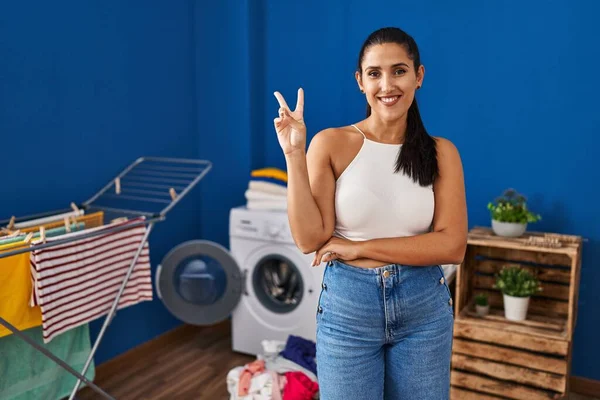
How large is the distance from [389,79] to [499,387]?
1.79 metres

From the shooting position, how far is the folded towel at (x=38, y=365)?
7.27ft

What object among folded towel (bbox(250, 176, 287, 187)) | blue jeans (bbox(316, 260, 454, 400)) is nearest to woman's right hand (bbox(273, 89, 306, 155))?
blue jeans (bbox(316, 260, 454, 400))

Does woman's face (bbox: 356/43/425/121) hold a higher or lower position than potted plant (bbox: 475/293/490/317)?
higher

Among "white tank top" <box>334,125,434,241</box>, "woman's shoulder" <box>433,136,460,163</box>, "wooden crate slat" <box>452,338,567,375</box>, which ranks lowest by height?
"wooden crate slat" <box>452,338,567,375</box>

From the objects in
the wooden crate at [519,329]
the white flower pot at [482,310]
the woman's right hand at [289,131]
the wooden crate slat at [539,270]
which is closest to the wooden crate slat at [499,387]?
the wooden crate at [519,329]

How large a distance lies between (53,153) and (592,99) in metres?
2.47

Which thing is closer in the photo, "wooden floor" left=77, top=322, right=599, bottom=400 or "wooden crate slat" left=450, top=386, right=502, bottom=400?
"wooden crate slat" left=450, top=386, right=502, bottom=400

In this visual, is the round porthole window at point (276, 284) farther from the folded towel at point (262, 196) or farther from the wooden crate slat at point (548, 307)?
the wooden crate slat at point (548, 307)

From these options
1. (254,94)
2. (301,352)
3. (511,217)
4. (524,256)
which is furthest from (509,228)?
(254,94)

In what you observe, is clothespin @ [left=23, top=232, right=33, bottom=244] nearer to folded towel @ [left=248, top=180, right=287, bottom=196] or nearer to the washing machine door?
the washing machine door

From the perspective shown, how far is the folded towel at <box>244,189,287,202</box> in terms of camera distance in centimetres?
318

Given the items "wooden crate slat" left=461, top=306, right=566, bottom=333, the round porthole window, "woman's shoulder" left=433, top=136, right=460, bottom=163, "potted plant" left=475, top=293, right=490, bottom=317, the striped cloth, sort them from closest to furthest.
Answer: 1. "woman's shoulder" left=433, top=136, right=460, bottom=163
2. the striped cloth
3. "wooden crate slat" left=461, top=306, right=566, bottom=333
4. "potted plant" left=475, top=293, right=490, bottom=317
5. the round porthole window

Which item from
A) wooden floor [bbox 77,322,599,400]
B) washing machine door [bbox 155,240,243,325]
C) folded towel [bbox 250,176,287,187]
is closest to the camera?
wooden floor [bbox 77,322,599,400]

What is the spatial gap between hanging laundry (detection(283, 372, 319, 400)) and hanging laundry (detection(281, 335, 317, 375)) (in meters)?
0.11
